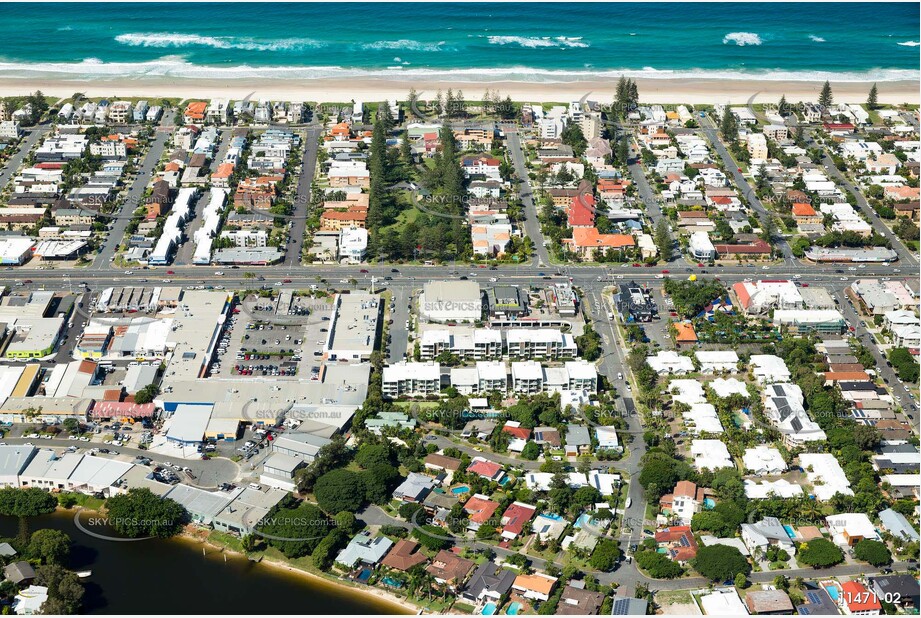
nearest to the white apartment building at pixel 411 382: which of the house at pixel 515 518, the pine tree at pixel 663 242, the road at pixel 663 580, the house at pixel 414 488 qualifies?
the house at pixel 414 488

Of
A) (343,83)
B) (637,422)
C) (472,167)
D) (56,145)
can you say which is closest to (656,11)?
(343,83)

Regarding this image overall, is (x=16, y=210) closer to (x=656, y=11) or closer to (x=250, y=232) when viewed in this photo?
(x=250, y=232)

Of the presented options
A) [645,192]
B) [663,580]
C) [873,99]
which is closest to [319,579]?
[663,580]

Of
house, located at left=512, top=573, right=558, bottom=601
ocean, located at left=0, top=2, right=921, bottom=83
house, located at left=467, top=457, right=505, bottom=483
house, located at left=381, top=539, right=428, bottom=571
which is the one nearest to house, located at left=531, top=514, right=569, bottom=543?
house, located at left=512, top=573, right=558, bottom=601

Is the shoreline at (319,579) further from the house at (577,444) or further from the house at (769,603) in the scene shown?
the house at (769,603)

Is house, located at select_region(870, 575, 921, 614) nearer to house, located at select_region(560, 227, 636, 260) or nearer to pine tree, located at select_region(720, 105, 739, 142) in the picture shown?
house, located at select_region(560, 227, 636, 260)

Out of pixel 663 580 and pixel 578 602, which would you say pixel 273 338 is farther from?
pixel 663 580
